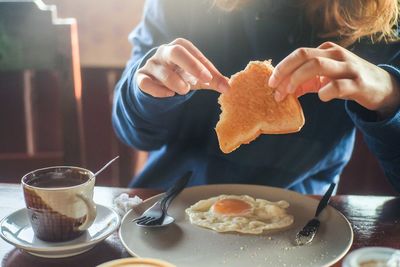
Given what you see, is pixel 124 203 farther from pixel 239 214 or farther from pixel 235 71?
pixel 235 71

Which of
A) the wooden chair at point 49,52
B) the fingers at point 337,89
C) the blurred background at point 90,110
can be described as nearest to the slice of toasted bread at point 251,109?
the fingers at point 337,89

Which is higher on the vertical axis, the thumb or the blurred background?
the thumb

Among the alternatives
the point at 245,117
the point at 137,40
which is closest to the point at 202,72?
the point at 245,117

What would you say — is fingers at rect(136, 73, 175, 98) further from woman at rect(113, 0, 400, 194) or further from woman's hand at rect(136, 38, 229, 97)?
woman at rect(113, 0, 400, 194)

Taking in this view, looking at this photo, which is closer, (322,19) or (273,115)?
(273,115)

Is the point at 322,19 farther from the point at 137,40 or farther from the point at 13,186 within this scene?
the point at 13,186

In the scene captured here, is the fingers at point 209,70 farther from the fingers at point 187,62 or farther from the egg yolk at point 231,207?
the egg yolk at point 231,207

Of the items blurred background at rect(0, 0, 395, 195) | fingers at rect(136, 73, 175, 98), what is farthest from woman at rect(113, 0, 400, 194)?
blurred background at rect(0, 0, 395, 195)
